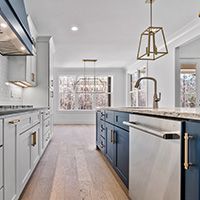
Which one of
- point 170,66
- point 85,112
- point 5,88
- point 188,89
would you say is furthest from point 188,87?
point 5,88

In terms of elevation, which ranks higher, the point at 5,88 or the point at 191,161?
the point at 5,88

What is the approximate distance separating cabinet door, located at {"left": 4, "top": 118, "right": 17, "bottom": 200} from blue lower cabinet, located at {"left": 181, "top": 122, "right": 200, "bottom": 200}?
114 centimetres

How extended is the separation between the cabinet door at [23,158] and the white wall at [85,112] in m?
8.15

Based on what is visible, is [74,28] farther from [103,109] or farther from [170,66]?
[170,66]

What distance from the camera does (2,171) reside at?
1583mm

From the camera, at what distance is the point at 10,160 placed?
1812mm

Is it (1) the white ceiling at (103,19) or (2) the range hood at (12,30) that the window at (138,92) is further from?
(2) the range hood at (12,30)

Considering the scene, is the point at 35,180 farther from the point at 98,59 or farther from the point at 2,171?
the point at 98,59

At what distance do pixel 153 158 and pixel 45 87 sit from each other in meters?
4.44

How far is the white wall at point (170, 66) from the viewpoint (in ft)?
17.0

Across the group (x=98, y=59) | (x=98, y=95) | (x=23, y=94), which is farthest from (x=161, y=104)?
(x=98, y=95)

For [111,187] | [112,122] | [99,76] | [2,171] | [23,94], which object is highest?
[99,76]

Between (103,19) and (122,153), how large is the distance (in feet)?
9.91

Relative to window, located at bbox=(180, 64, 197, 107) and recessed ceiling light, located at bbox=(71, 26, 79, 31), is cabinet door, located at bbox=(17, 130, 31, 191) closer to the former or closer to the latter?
A: recessed ceiling light, located at bbox=(71, 26, 79, 31)
